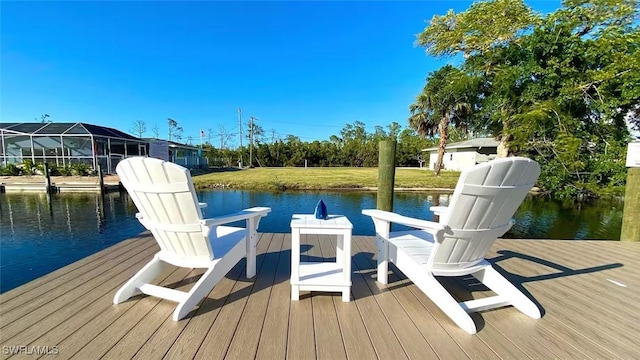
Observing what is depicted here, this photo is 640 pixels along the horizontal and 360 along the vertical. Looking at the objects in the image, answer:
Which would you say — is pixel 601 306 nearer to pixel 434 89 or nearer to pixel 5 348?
pixel 5 348

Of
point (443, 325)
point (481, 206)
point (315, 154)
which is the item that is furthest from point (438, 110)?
point (315, 154)

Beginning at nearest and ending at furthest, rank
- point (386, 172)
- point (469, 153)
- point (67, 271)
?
point (67, 271)
point (386, 172)
point (469, 153)

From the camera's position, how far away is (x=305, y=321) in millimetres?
1441

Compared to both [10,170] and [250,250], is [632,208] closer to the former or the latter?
[250,250]

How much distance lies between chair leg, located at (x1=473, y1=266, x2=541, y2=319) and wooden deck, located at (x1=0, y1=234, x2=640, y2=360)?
0.21 feet

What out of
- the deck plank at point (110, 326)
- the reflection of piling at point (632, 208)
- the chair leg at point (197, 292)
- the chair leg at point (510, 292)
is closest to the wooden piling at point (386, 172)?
the chair leg at point (510, 292)

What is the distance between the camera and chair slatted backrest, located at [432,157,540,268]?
1.35 m

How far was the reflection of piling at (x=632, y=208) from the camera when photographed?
10.8 ft

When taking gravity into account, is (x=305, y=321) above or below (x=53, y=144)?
below

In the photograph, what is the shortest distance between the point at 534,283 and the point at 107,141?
18599 mm

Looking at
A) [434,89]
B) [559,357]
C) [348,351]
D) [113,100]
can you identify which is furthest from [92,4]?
[113,100]

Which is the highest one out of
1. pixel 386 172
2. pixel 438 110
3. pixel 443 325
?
pixel 438 110

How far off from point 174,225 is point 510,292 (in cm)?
213

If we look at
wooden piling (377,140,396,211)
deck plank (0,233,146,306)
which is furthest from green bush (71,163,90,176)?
wooden piling (377,140,396,211)
